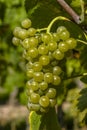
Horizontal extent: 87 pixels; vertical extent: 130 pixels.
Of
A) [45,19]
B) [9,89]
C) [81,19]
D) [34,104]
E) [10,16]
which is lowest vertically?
[9,89]

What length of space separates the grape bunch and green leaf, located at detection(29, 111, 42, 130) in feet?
0.42

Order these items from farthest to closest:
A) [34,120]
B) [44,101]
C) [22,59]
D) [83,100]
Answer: [22,59]
[83,100]
[34,120]
[44,101]

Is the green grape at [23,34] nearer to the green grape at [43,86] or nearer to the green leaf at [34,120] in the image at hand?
the green grape at [43,86]

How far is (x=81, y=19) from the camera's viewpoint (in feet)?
5.61

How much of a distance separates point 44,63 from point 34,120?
28 centimetres

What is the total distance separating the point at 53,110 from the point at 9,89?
296 centimetres

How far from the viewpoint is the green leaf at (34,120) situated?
1.82 meters

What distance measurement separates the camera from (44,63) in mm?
1663

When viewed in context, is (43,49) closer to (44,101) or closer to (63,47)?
(63,47)

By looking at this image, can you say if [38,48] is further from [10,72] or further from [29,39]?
[10,72]

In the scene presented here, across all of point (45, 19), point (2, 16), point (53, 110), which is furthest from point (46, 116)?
point (2, 16)

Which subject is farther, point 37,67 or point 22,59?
point 22,59

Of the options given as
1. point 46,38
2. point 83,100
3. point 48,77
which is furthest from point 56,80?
point 83,100

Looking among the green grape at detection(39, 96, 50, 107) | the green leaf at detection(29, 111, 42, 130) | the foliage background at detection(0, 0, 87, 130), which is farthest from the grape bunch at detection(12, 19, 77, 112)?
the foliage background at detection(0, 0, 87, 130)
